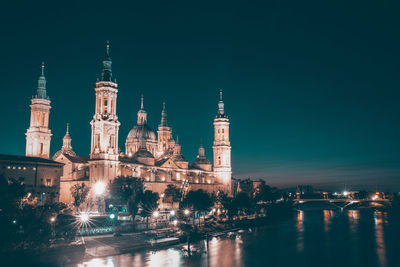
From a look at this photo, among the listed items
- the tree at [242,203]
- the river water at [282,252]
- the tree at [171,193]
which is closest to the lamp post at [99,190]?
the tree at [171,193]

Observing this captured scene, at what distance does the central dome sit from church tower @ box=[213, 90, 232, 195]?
899 inches

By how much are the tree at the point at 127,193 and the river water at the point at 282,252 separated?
12.5 m

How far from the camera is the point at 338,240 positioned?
7569 centimetres

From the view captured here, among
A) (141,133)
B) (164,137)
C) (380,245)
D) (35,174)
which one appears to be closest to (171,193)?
(141,133)

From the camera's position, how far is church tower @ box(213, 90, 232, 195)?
134 meters

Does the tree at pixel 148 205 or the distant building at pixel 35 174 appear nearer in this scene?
the tree at pixel 148 205

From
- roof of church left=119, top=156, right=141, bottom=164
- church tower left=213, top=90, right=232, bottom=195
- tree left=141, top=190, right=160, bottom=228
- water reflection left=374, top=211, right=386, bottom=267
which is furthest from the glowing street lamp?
water reflection left=374, top=211, right=386, bottom=267

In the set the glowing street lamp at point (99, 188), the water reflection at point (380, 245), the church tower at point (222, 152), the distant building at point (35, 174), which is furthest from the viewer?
the church tower at point (222, 152)

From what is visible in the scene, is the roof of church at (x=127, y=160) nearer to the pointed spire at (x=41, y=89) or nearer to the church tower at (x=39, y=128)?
the church tower at (x=39, y=128)

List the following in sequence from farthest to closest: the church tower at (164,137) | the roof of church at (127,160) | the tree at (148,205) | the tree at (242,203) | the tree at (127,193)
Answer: the church tower at (164,137), the roof of church at (127,160), the tree at (242,203), the tree at (148,205), the tree at (127,193)

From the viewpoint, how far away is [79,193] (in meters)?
84.9

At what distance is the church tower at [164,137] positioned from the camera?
14038 centimetres

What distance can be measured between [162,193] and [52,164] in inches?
1365

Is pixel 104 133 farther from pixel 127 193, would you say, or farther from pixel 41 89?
pixel 41 89
